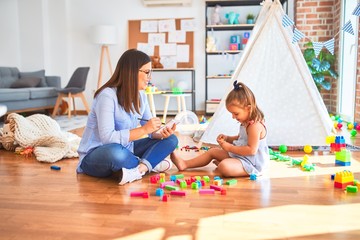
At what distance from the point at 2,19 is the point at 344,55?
17.4 feet

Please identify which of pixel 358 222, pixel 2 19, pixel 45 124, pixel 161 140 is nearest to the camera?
pixel 358 222

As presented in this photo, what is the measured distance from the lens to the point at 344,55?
15.7 feet

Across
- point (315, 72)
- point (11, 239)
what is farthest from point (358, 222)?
point (315, 72)

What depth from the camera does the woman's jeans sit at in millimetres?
1852

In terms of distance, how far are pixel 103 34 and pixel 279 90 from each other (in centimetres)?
374

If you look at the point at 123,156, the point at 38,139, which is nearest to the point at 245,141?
the point at 123,156

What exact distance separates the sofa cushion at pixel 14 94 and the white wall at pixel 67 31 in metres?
1.32

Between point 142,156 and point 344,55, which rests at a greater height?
point 344,55

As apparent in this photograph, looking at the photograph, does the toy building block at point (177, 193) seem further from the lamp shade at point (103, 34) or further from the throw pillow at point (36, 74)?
the throw pillow at point (36, 74)

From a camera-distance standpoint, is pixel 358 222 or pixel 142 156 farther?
pixel 142 156

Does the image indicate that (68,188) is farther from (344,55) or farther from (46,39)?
(46,39)

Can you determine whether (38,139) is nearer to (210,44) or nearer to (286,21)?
(286,21)

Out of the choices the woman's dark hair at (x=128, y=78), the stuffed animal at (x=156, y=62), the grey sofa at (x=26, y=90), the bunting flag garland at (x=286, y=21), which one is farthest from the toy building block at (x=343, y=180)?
the stuffed animal at (x=156, y=62)

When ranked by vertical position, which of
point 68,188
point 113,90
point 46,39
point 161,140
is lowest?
point 68,188
